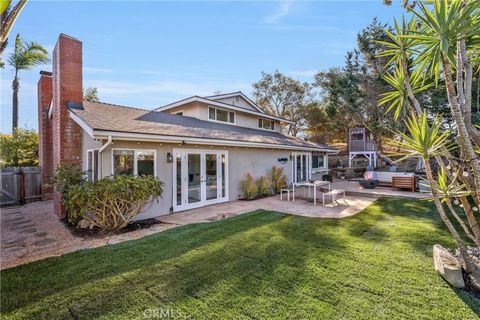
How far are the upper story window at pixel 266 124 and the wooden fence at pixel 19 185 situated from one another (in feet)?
46.5

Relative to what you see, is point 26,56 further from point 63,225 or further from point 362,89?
point 362,89

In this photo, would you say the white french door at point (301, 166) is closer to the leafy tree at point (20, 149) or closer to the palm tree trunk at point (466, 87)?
the palm tree trunk at point (466, 87)

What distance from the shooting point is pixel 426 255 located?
4730mm

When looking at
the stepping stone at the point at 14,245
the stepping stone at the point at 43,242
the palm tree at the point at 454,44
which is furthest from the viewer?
the stepping stone at the point at 43,242

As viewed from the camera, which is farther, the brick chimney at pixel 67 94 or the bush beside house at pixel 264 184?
the bush beside house at pixel 264 184

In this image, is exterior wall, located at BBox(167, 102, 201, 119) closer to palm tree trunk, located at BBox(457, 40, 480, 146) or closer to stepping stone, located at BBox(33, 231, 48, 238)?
stepping stone, located at BBox(33, 231, 48, 238)

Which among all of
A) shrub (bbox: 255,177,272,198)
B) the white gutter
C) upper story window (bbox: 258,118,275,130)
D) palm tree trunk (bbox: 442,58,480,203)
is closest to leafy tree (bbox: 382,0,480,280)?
palm tree trunk (bbox: 442,58,480,203)

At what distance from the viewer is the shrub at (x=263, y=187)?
40.5 feet

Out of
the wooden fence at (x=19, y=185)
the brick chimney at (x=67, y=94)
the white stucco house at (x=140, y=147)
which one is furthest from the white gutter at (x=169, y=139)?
the wooden fence at (x=19, y=185)

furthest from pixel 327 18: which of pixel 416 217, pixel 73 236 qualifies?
pixel 73 236

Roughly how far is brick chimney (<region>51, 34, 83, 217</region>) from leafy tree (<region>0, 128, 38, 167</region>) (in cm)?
744

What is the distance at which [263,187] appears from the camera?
41.1 feet

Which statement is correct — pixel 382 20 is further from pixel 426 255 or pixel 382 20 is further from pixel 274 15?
pixel 426 255

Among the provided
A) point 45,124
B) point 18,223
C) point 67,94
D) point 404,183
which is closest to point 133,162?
point 67,94
